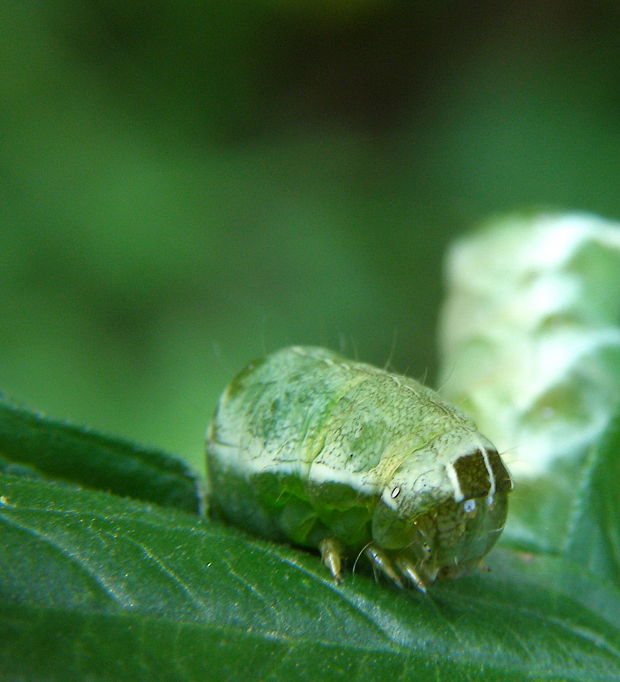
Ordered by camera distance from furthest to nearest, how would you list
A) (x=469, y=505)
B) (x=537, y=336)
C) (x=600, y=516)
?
(x=537, y=336), (x=600, y=516), (x=469, y=505)

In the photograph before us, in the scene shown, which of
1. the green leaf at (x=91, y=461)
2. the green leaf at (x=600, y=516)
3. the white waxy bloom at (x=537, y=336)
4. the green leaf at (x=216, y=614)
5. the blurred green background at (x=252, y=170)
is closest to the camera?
the green leaf at (x=216, y=614)

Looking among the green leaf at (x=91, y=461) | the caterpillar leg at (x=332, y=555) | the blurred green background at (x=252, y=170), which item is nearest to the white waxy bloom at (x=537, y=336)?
the caterpillar leg at (x=332, y=555)

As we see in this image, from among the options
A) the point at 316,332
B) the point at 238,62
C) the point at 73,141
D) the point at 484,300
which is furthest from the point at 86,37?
the point at 484,300

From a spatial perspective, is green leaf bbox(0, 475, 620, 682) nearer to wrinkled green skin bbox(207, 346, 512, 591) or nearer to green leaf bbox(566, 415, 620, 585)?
wrinkled green skin bbox(207, 346, 512, 591)

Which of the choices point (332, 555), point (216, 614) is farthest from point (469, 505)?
point (216, 614)

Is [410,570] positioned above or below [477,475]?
below

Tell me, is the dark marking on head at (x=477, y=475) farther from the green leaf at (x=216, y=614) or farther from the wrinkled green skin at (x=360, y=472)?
the green leaf at (x=216, y=614)

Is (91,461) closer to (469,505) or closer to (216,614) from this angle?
(216,614)
